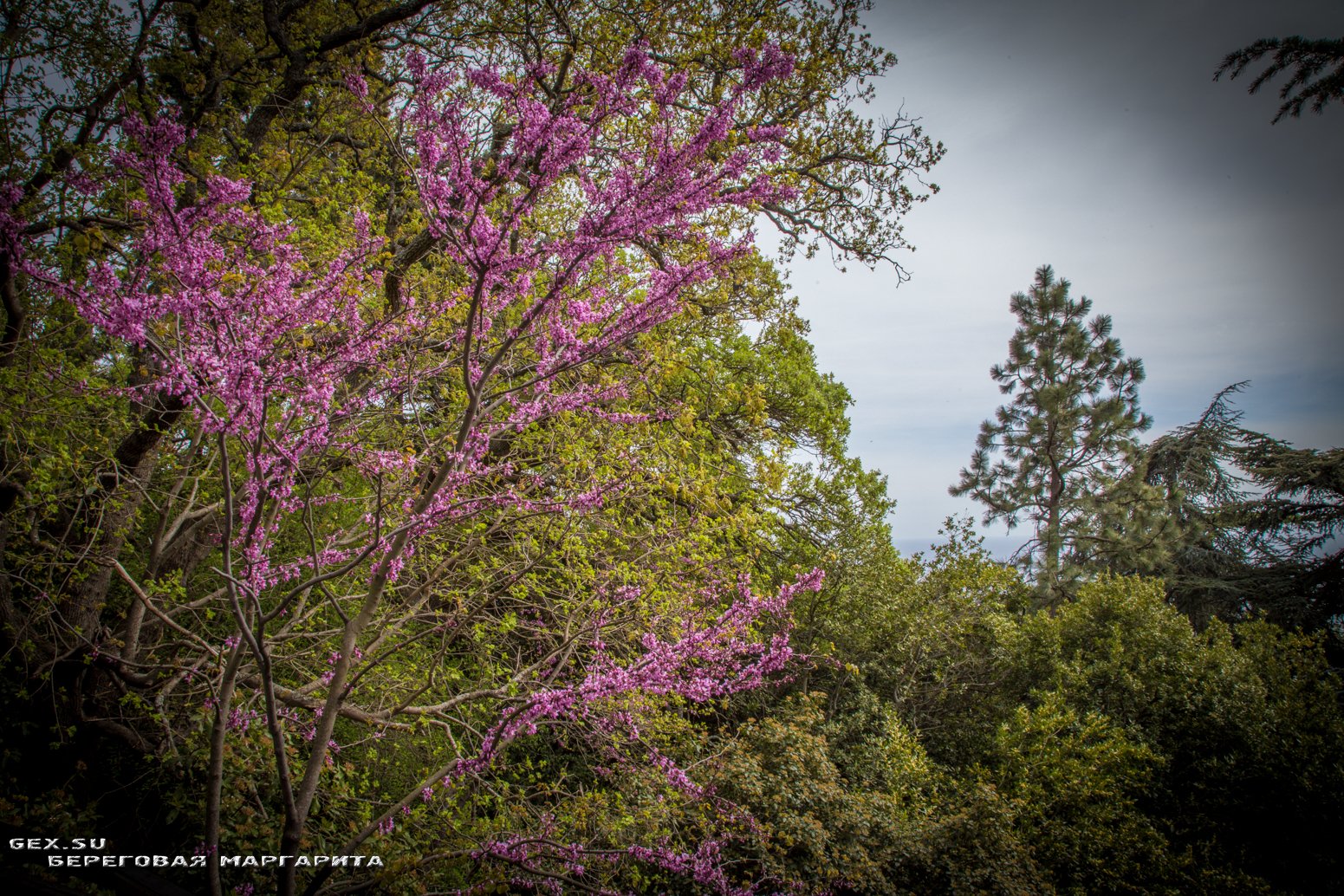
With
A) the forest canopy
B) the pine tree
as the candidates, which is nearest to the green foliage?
the forest canopy

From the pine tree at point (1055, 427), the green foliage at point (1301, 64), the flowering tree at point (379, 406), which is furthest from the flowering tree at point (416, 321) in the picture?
the pine tree at point (1055, 427)

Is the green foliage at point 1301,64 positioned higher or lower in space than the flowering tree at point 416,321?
higher


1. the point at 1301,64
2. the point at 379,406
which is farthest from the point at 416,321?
the point at 1301,64

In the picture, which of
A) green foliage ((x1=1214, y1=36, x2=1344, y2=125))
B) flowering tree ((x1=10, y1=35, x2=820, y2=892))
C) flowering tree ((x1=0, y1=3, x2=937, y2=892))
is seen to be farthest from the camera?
green foliage ((x1=1214, y1=36, x2=1344, y2=125))

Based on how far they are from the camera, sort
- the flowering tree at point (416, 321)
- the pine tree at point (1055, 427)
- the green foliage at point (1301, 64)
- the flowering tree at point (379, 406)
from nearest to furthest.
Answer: the flowering tree at point (416, 321) → the flowering tree at point (379, 406) → the green foliage at point (1301, 64) → the pine tree at point (1055, 427)

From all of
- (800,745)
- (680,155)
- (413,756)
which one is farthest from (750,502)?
(680,155)

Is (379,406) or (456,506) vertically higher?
(379,406)

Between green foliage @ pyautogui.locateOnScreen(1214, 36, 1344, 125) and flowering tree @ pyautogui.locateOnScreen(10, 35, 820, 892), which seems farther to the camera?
green foliage @ pyautogui.locateOnScreen(1214, 36, 1344, 125)

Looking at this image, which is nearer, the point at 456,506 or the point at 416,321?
the point at 456,506

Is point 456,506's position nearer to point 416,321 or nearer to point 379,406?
point 416,321

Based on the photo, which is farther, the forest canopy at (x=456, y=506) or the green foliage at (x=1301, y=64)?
the green foliage at (x=1301, y=64)

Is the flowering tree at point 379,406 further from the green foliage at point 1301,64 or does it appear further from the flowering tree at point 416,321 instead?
the green foliage at point 1301,64

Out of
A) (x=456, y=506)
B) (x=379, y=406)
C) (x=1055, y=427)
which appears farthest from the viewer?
(x=1055, y=427)

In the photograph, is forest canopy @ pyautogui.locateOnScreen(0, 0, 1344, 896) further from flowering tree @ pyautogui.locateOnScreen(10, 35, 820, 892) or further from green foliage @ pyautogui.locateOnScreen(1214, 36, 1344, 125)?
green foliage @ pyautogui.locateOnScreen(1214, 36, 1344, 125)
